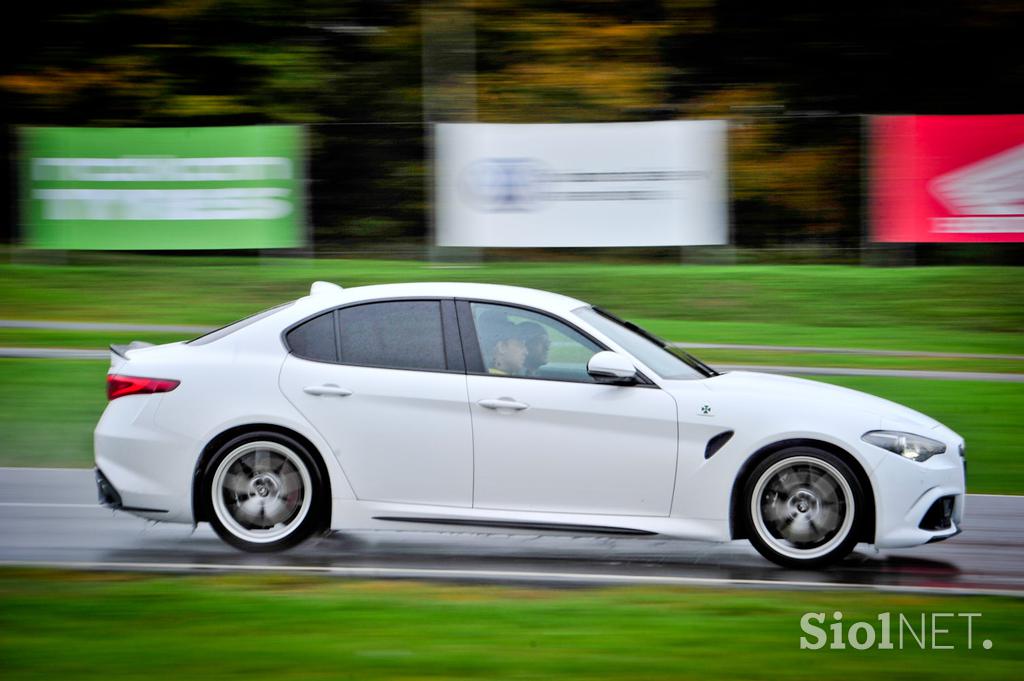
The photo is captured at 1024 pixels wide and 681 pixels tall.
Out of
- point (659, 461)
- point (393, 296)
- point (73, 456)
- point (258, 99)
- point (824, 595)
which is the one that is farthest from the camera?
point (258, 99)

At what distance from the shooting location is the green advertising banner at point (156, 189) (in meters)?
19.3

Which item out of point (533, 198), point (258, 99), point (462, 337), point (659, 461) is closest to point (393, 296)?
point (462, 337)

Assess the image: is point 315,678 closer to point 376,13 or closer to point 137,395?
point 137,395

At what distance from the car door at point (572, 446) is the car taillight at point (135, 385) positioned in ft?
5.55

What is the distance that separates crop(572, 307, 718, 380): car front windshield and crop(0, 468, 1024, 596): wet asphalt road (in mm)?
966

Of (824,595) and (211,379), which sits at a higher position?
(211,379)

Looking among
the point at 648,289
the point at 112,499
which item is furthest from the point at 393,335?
the point at 648,289

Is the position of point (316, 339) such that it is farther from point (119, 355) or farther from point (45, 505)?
point (45, 505)

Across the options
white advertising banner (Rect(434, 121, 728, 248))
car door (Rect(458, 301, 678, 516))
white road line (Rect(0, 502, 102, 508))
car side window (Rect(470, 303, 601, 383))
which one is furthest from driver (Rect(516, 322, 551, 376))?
white advertising banner (Rect(434, 121, 728, 248))

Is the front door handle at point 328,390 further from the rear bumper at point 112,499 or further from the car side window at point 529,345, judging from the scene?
the rear bumper at point 112,499

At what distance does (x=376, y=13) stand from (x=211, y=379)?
20314 mm

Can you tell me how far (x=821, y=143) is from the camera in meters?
20.5

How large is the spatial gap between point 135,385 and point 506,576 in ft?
7.65

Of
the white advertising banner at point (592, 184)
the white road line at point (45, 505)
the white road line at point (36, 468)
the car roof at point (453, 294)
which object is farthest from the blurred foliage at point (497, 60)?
the car roof at point (453, 294)
